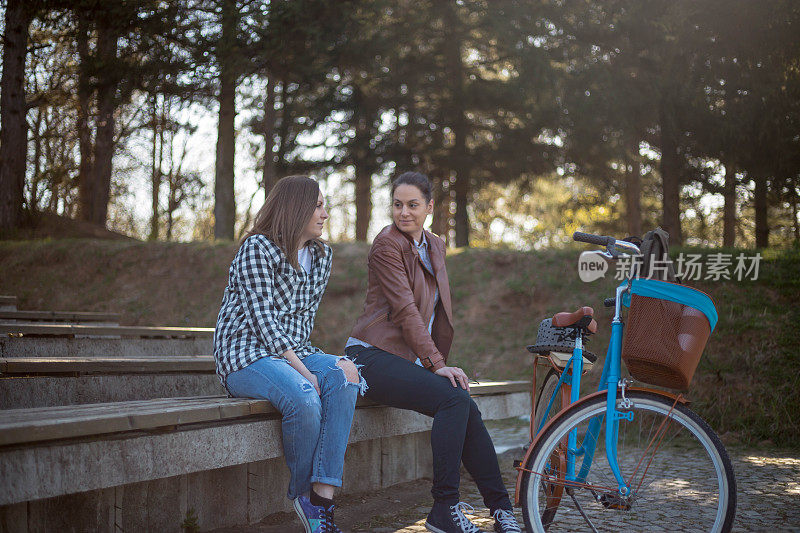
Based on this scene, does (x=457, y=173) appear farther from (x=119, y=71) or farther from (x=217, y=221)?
(x=119, y=71)

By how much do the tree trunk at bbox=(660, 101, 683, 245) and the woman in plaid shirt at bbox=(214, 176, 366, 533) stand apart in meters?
9.18

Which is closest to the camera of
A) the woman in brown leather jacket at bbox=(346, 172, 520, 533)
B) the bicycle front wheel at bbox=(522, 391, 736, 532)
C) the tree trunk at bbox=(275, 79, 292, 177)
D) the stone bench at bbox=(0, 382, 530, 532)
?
the stone bench at bbox=(0, 382, 530, 532)

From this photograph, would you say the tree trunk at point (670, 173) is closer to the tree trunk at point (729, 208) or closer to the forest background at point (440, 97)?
the forest background at point (440, 97)

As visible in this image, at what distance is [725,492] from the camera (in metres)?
2.88

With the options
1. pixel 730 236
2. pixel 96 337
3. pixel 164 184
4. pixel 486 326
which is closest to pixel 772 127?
pixel 486 326

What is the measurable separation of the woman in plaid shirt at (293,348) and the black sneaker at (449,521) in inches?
17.3

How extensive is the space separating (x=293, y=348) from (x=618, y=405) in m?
1.44

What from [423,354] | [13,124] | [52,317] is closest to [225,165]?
[13,124]

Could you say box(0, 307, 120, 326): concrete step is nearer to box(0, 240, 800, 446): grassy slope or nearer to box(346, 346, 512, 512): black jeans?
box(0, 240, 800, 446): grassy slope

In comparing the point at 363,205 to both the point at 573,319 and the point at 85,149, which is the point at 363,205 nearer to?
the point at 85,149

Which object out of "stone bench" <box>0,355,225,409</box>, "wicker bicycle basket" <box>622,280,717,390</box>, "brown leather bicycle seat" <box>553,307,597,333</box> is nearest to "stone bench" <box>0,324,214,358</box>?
"stone bench" <box>0,355,225,409</box>

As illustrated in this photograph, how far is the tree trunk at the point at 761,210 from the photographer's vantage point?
1147cm

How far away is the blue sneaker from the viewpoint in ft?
10.3

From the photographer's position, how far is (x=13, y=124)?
1360 cm
